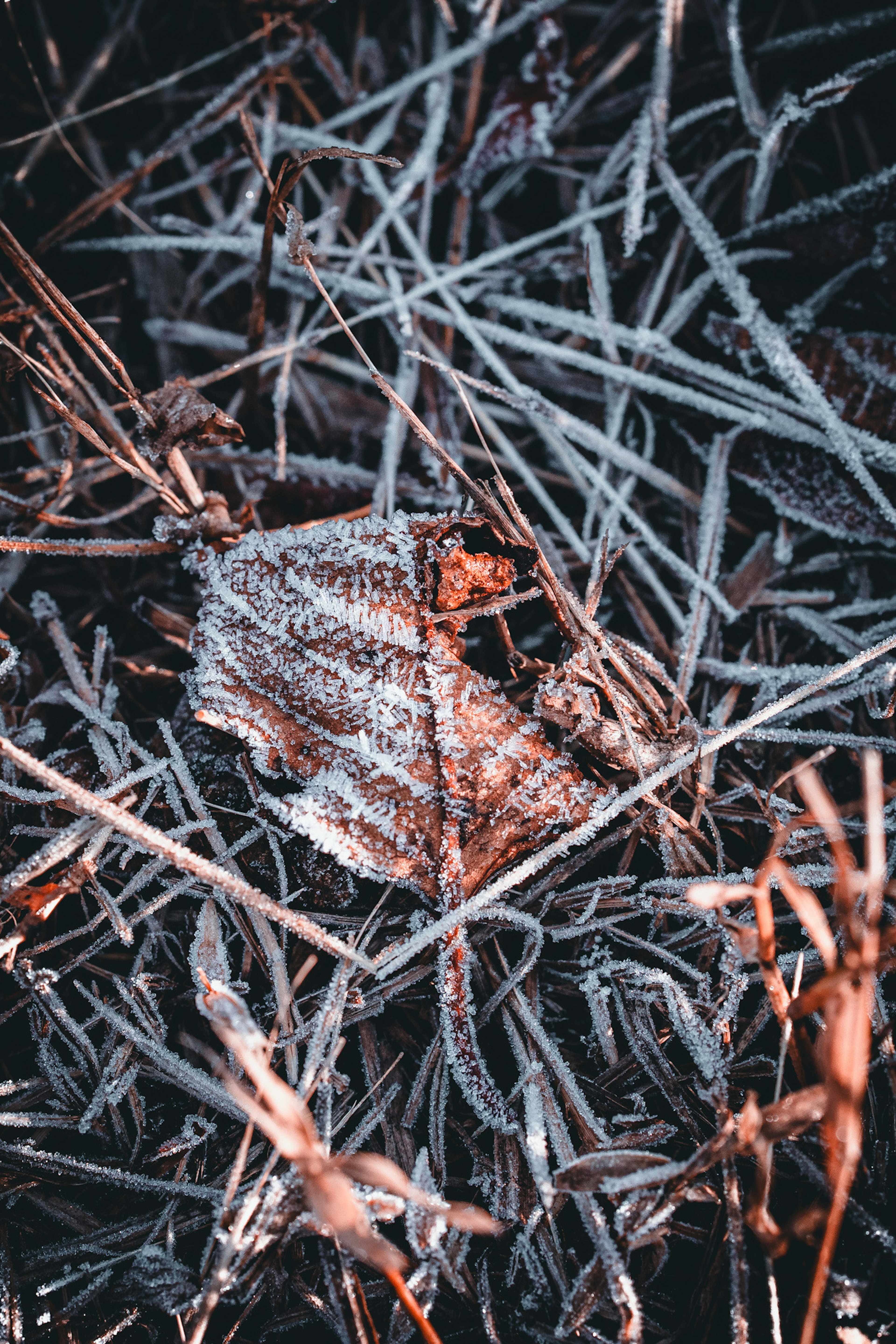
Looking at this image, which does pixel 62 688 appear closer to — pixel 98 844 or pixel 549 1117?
pixel 98 844

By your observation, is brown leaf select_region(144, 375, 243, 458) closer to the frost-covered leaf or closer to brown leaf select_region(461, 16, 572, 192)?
the frost-covered leaf

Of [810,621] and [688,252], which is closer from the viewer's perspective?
[810,621]

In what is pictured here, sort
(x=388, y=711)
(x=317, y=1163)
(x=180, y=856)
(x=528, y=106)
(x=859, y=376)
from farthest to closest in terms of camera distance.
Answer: (x=528, y=106)
(x=859, y=376)
(x=388, y=711)
(x=180, y=856)
(x=317, y=1163)

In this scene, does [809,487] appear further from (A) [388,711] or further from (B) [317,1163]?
(B) [317,1163]

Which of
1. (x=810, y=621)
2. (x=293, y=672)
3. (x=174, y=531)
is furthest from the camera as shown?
(x=810, y=621)

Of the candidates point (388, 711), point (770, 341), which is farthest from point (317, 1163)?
point (770, 341)

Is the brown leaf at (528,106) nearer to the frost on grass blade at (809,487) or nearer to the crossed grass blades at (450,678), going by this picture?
the crossed grass blades at (450,678)

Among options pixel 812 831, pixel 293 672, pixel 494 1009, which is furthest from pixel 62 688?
pixel 812 831
